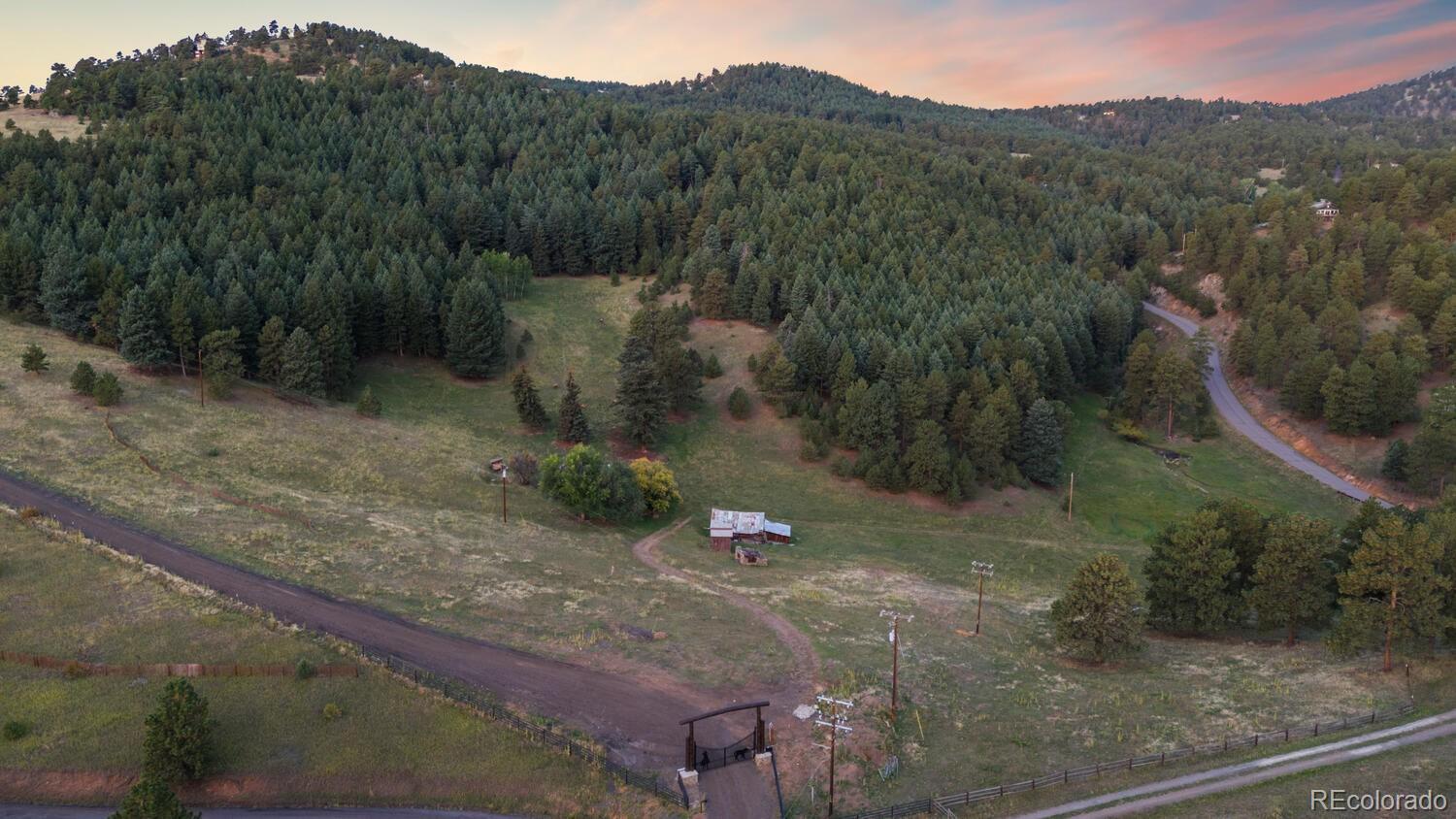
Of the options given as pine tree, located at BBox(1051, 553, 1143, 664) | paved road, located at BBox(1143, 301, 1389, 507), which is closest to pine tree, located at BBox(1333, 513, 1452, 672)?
pine tree, located at BBox(1051, 553, 1143, 664)

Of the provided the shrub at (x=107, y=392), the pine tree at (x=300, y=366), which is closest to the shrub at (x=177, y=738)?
the shrub at (x=107, y=392)

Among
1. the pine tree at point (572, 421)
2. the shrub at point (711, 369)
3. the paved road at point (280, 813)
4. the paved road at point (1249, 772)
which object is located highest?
the shrub at point (711, 369)

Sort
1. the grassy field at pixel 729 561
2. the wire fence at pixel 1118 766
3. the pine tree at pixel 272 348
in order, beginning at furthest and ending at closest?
1. the pine tree at pixel 272 348
2. the grassy field at pixel 729 561
3. the wire fence at pixel 1118 766

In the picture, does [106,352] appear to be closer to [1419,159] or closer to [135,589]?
[135,589]

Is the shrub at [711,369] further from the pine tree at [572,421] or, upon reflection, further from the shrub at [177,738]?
the shrub at [177,738]

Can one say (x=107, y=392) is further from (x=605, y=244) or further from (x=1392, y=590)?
(x=1392, y=590)

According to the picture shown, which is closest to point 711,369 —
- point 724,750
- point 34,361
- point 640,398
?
point 640,398

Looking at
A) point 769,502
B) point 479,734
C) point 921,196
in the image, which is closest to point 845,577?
point 769,502

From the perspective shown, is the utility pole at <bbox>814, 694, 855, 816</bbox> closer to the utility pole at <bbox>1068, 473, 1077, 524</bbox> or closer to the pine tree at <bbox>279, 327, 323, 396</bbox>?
the utility pole at <bbox>1068, 473, 1077, 524</bbox>
